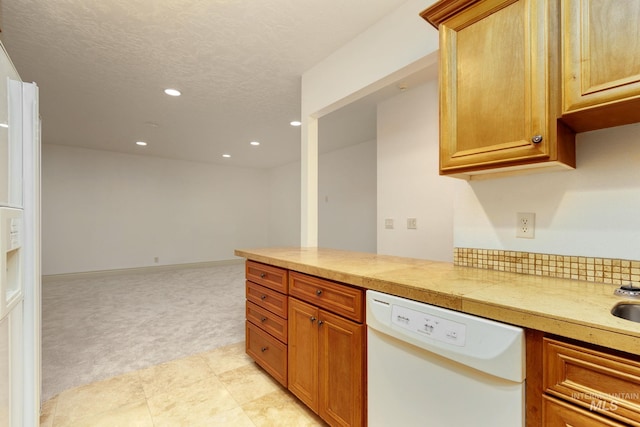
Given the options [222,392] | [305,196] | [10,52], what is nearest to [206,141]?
[10,52]

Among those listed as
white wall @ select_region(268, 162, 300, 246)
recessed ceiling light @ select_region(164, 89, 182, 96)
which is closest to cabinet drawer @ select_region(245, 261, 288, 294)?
recessed ceiling light @ select_region(164, 89, 182, 96)

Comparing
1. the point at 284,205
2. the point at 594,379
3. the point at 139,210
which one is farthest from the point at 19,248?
the point at 284,205

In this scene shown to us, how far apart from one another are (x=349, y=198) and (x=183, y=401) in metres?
4.09

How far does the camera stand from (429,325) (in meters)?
1.03

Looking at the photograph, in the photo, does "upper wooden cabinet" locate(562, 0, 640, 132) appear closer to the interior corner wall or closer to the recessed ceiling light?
the recessed ceiling light

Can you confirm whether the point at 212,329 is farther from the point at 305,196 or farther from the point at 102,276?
the point at 102,276

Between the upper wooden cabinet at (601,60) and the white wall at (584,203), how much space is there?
15 cm

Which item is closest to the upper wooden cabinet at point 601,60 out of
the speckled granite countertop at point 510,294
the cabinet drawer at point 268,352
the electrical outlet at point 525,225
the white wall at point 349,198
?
the electrical outlet at point 525,225

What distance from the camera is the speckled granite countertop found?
0.73 m

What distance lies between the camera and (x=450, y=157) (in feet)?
4.36

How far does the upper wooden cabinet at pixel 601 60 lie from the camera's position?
900 mm

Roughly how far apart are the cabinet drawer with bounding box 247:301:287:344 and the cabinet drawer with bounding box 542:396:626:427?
1337 millimetres

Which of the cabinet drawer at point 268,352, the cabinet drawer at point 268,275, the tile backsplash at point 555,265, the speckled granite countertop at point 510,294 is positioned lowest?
the cabinet drawer at point 268,352

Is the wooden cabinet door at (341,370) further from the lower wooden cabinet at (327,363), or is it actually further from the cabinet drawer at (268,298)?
the cabinet drawer at (268,298)
